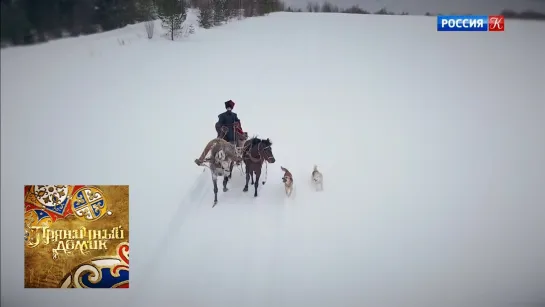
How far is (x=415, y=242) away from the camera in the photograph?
3.22 m

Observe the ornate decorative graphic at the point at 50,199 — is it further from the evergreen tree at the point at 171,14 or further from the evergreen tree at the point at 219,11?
the evergreen tree at the point at 219,11

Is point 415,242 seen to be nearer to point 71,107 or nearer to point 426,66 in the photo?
point 426,66

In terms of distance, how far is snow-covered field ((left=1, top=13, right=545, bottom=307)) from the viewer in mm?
3057

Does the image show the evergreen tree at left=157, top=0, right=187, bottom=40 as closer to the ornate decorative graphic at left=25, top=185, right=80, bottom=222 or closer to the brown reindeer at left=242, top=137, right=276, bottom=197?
the brown reindeer at left=242, top=137, right=276, bottom=197

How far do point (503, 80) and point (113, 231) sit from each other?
341 centimetres

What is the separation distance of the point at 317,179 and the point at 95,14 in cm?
223

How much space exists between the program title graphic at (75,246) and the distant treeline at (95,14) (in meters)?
1.30

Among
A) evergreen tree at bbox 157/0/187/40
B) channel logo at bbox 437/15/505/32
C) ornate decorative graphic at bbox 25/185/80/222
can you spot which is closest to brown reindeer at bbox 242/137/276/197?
evergreen tree at bbox 157/0/187/40

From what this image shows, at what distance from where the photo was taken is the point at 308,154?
11.9 feet

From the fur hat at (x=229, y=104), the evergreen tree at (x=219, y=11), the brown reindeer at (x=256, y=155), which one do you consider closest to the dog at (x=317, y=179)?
the brown reindeer at (x=256, y=155)

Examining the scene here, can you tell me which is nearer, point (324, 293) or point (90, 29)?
point (324, 293)

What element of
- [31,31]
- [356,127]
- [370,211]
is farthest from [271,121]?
[31,31]

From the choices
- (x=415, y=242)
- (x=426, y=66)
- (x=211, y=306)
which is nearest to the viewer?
(x=211, y=306)

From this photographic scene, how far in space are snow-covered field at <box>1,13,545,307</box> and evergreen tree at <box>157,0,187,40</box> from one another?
0.16m
